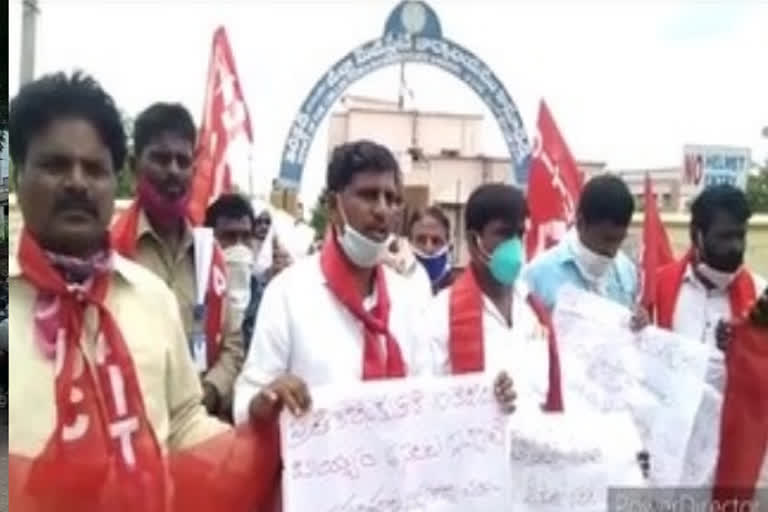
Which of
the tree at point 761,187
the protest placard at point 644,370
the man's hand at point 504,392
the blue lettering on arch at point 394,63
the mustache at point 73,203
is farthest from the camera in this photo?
the tree at point 761,187

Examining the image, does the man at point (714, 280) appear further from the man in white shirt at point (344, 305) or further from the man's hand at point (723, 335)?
the man in white shirt at point (344, 305)

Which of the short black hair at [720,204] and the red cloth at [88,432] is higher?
the short black hair at [720,204]

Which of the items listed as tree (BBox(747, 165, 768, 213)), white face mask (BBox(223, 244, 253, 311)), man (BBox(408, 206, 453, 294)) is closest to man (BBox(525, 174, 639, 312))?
white face mask (BBox(223, 244, 253, 311))

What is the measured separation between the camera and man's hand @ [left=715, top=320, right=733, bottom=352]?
11.9 feet

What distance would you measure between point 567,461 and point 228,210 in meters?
1.46

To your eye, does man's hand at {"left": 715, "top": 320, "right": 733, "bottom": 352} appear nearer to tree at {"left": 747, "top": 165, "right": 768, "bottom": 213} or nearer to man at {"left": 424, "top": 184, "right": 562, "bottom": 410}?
man at {"left": 424, "top": 184, "right": 562, "bottom": 410}

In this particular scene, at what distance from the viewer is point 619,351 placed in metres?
3.45

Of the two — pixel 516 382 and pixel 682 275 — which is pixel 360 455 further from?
pixel 682 275

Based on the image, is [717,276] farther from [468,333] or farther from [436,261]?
[436,261]

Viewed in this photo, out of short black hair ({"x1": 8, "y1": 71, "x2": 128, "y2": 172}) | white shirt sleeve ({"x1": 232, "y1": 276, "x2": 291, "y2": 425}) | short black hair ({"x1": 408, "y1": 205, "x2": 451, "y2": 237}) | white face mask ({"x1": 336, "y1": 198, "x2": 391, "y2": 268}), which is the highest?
short black hair ({"x1": 8, "y1": 71, "x2": 128, "y2": 172})

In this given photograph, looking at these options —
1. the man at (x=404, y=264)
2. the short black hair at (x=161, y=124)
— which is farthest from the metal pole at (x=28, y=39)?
the man at (x=404, y=264)

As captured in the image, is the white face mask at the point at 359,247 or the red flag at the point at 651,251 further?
the red flag at the point at 651,251

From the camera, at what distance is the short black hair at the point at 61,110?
2271mm

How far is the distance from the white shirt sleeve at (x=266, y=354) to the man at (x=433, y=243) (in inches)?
79.9
